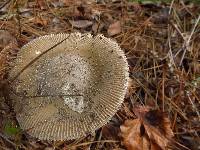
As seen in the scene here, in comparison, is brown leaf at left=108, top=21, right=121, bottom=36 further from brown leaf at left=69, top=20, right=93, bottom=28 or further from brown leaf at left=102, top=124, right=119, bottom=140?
brown leaf at left=102, top=124, right=119, bottom=140

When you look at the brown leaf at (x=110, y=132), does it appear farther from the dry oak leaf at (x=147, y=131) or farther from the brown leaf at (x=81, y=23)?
the brown leaf at (x=81, y=23)

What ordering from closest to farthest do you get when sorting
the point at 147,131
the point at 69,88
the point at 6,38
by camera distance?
1. the point at 69,88
2. the point at 147,131
3. the point at 6,38

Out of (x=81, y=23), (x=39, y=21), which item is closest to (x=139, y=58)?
(x=81, y=23)

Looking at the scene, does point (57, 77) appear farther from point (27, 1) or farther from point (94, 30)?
point (27, 1)

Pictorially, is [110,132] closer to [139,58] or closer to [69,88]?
[69,88]

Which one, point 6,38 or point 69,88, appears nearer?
point 69,88

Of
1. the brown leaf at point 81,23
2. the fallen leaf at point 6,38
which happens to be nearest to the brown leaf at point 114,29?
the brown leaf at point 81,23
